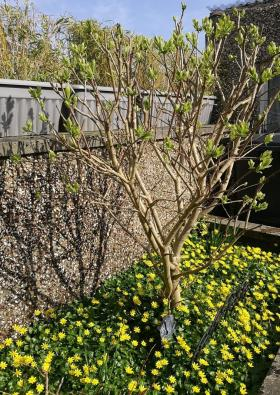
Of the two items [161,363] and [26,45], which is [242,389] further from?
[26,45]

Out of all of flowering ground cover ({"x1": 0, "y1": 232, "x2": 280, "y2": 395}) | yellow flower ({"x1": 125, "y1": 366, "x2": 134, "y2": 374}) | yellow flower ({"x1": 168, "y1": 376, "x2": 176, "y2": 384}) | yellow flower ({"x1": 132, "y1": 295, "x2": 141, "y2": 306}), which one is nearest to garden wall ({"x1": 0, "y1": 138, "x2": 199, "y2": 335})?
flowering ground cover ({"x1": 0, "y1": 232, "x2": 280, "y2": 395})

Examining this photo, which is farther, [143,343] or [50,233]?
[50,233]

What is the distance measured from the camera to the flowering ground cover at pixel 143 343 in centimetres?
262

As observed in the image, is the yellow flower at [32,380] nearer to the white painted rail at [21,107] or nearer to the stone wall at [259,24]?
the white painted rail at [21,107]

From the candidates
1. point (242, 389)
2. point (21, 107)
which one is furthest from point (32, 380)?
point (21, 107)

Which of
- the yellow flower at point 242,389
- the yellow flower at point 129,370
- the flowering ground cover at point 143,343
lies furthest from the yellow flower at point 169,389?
the yellow flower at point 242,389

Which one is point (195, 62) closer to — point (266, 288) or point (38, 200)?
point (38, 200)

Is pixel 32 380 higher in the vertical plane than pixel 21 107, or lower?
lower

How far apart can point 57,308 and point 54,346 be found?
55cm

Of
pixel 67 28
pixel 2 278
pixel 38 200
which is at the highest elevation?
pixel 67 28

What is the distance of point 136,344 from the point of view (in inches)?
117

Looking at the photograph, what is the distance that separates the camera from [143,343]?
9.77 feet

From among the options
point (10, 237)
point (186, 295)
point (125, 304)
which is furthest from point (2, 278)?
point (186, 295)

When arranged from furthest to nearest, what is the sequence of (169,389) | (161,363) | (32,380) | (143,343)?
(143,343)
(161,363)
(169,389)
(32,380)
